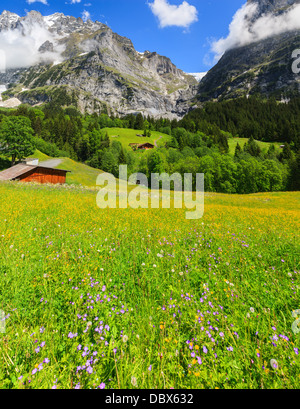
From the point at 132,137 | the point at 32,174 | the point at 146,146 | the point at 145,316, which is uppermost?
the point at 132,137

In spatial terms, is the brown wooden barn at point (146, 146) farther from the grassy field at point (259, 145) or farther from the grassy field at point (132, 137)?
the grassy field at point (259, 145)

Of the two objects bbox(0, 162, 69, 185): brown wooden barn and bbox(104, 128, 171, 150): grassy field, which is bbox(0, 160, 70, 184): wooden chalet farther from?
bbox(104, 128, 171, 150): grassy field

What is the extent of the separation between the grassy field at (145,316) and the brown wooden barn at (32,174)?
1732 inches

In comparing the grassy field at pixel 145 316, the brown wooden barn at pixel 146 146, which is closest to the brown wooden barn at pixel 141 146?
the brown wooden barn at pixel 146 146

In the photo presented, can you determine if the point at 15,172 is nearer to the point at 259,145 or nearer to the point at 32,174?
the point at 32,174

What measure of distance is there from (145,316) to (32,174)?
5154cm

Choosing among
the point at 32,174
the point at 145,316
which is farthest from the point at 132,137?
the point at 145,316

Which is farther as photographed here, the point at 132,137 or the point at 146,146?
the point at 132,137

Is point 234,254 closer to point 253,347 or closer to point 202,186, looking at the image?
point 253,347

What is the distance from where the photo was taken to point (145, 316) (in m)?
3.23

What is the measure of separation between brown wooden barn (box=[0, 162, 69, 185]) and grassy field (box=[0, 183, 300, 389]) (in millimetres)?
43983

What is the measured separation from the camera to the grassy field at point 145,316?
2244mm
